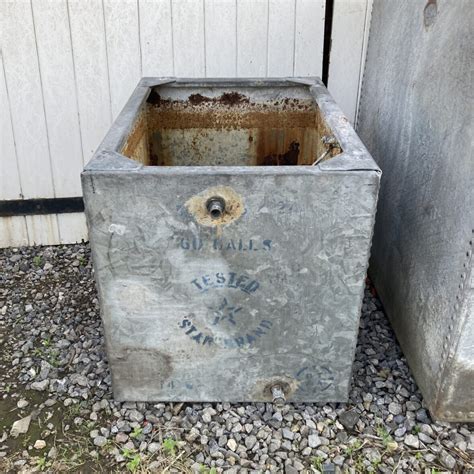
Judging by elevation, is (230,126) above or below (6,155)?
above

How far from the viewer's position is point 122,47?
2.88 metres

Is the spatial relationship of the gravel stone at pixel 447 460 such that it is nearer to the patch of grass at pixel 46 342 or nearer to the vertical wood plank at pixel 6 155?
the patch of grass at pixel 46 342

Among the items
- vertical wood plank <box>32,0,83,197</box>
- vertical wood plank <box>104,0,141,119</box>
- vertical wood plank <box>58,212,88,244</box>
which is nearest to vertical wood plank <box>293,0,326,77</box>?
vertical wood plank <box>104,0,141,119</box>

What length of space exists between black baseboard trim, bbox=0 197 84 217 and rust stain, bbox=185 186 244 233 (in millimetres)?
1617

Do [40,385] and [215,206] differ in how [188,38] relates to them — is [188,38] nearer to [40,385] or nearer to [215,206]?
[215,206]

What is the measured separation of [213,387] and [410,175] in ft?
3.67

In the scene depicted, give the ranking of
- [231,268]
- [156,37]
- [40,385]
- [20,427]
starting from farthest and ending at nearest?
[156,37] → [40,385] → [20,427] → [231,268]

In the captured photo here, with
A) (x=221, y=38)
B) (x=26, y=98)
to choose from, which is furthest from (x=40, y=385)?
(x=221, y=38)

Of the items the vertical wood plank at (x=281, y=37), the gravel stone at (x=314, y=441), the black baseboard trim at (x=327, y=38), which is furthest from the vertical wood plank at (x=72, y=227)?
the gravel stone at (x=314, y=441)

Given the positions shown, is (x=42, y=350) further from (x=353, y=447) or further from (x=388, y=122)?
(x=388, y=122)

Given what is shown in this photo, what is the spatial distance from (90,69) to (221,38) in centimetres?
68

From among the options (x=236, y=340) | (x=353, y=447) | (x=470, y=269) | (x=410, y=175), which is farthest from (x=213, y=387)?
(x=410, y=175)

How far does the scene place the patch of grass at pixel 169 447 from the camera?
76.7 inches

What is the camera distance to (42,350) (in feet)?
8.08
